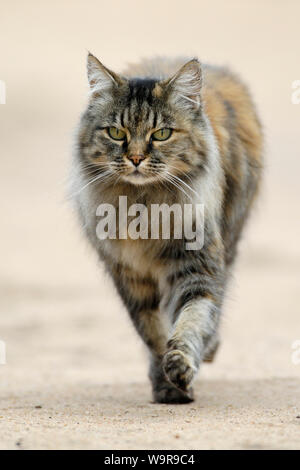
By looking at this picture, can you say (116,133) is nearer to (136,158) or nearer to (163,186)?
(136,158)

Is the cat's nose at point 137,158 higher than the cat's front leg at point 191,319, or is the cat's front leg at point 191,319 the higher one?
the cat's nose at point 137,158

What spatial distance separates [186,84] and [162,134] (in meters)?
0.32

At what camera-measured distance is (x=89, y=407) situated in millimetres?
4543

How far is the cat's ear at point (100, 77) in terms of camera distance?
4582 mm

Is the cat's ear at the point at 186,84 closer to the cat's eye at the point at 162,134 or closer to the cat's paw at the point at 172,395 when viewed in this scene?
the cat's eye at the point at 162,134

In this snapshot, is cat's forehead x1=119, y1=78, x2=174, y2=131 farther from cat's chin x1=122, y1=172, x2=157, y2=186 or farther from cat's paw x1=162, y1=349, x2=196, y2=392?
cat's paw x1=162, y1=349, x2=196, y2=392

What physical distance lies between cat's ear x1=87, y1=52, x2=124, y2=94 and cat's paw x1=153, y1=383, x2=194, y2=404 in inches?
68.2

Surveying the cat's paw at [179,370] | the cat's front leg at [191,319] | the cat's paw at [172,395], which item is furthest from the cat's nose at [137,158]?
the cat's paw at [172,395]

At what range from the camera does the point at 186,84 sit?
4539 mm

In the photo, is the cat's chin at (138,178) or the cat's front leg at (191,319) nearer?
the cat's front leg at (191,319)

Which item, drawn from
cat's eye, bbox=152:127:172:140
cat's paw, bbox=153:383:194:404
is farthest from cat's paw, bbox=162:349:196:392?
cat's eye, bbox=152:127:172:140

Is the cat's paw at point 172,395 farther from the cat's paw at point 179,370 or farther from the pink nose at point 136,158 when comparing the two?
the pink nose at point 136,158

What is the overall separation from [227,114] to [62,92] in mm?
16439

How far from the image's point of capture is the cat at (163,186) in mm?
4383
